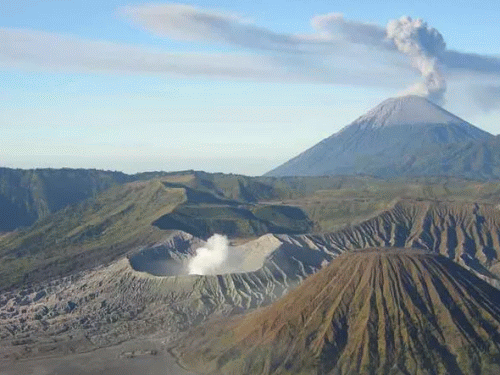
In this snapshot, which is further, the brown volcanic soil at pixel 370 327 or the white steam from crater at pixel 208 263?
the white steam from crater at pixel 208 263

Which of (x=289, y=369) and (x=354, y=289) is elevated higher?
(x=354, y=289)

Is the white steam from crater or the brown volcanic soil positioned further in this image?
the white steam from crater

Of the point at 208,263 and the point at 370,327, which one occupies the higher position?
the point at 208,263

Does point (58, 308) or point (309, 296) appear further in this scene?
point (58, 308)

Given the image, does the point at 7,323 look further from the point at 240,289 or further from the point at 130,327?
the point at 240,289

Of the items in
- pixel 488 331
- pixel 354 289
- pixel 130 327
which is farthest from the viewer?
pixel 130 327

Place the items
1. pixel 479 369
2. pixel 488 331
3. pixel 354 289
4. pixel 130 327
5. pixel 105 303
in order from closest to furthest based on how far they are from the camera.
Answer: pixel 479 369 → pixel 488 331 → pixel 354 289 → pixel 130 327 → pixel 105 303

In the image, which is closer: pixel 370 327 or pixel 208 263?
pixel 370 327

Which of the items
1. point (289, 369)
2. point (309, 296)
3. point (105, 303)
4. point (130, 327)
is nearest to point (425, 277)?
point (309, 296)
